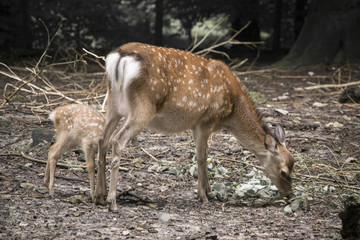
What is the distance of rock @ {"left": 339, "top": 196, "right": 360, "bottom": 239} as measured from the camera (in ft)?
11.3

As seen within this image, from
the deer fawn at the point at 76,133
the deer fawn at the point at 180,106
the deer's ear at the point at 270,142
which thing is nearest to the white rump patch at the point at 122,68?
the deer fawn at the point at 180,106

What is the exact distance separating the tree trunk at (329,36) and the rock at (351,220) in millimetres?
8699

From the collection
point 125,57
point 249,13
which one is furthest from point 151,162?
point 249,13

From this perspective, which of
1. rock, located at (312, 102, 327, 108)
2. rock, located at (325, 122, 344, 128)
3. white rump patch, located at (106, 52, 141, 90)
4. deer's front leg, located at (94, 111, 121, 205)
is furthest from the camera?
rock, located at (312, 102, 327, 108)

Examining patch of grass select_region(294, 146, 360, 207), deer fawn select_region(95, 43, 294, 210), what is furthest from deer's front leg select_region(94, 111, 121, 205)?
patch of grass select_region(294, 146, 360, 207)

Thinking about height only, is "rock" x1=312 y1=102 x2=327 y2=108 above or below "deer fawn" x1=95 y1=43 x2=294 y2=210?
below

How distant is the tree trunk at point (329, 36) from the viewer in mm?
11484

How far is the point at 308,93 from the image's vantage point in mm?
9648

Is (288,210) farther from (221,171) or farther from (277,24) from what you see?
(277,24)

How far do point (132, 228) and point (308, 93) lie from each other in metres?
6.73

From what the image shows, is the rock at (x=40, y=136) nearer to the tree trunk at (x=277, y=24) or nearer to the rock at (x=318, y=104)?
the rock at (x=318, y=104)

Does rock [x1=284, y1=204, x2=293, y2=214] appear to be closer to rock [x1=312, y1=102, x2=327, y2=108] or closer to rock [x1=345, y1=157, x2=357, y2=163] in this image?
rock [x1=345, y1=157, x2=357, y2=163]

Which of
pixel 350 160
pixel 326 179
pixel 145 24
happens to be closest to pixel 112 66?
pixel 326 179

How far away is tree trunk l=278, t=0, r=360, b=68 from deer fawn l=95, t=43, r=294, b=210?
23.8ft
